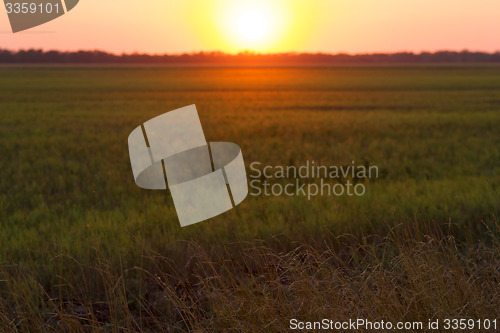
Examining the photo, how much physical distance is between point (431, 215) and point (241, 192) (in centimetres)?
297

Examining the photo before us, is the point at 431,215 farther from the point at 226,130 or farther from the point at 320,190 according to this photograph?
the point at 226,130

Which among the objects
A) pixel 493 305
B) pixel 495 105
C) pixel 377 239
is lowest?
pixel 495 105

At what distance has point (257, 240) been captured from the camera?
5.12 m

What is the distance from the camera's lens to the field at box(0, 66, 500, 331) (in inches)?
140

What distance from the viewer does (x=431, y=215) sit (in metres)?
6.25

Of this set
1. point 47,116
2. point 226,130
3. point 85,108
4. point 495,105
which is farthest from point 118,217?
point 495,105

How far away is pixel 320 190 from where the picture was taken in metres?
8.22

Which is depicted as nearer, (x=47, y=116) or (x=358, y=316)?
(x=358, y=316)

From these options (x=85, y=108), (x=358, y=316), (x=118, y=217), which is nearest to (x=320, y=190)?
(x=118, y=217)

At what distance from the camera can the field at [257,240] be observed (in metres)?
3.56

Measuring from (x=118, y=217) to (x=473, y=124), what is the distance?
1506cm

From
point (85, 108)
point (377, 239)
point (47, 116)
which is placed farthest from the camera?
point (85, 108)

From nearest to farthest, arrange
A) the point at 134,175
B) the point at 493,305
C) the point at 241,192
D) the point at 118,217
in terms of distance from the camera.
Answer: the point at 493,305
the point at 118,217
the point at 241,192
the point at 134,175

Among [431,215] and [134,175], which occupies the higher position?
[134,175]
